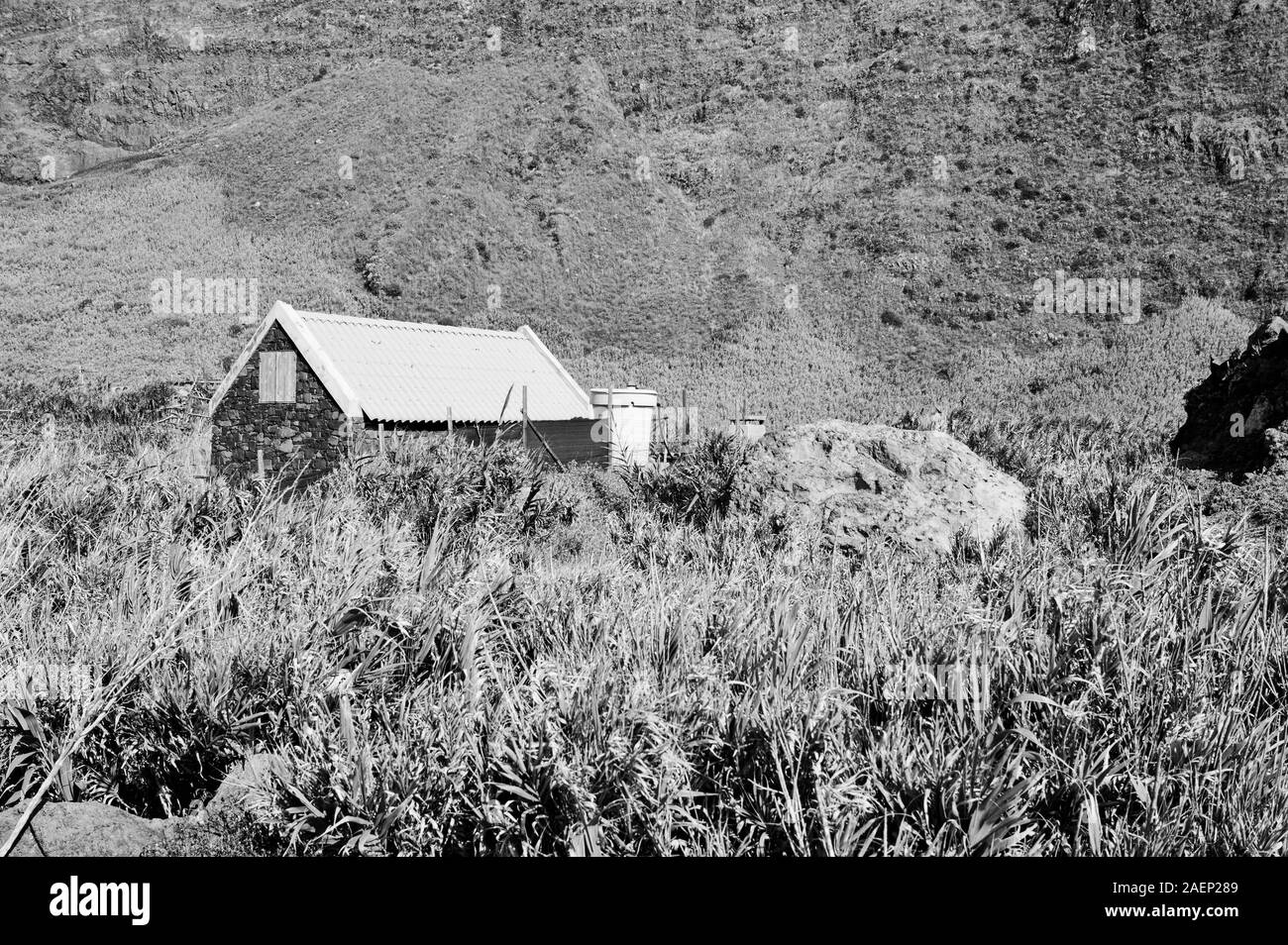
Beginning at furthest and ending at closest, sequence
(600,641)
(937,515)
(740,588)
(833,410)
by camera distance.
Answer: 1. (833,410)
2. (937,515)
3. (740,588)
4. (600,641)

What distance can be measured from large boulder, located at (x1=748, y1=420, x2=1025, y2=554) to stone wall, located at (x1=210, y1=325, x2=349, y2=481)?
9.69 meters

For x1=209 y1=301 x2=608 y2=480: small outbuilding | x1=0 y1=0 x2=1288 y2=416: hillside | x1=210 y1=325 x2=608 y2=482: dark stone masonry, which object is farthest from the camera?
x1=0 y1=0 x2=1288 y2=416: hillside

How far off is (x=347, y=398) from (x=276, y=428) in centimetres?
182

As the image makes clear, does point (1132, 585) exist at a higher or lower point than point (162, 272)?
lower

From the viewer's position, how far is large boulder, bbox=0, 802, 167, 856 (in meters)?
4.21

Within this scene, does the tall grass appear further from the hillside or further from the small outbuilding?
the hillside

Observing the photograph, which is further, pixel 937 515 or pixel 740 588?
pixel 937 515

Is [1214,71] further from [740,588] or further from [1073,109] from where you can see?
[740,588]

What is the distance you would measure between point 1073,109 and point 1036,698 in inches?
2312

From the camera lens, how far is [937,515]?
29.3ft

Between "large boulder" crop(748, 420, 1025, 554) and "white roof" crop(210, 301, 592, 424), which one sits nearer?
"large boulder" crop(748, 420, 1025, 554)

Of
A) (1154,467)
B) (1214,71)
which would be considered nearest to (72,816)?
(1154,467)

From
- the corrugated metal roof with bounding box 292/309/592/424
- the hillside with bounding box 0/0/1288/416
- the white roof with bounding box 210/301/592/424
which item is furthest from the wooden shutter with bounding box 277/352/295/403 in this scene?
the hillside with bounding box 0/0/1288/416

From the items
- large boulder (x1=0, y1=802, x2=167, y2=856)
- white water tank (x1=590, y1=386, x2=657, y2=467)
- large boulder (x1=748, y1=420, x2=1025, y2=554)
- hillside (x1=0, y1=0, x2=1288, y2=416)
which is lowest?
large boulder (x1=0, y1=802, x2=167, y2=856)
